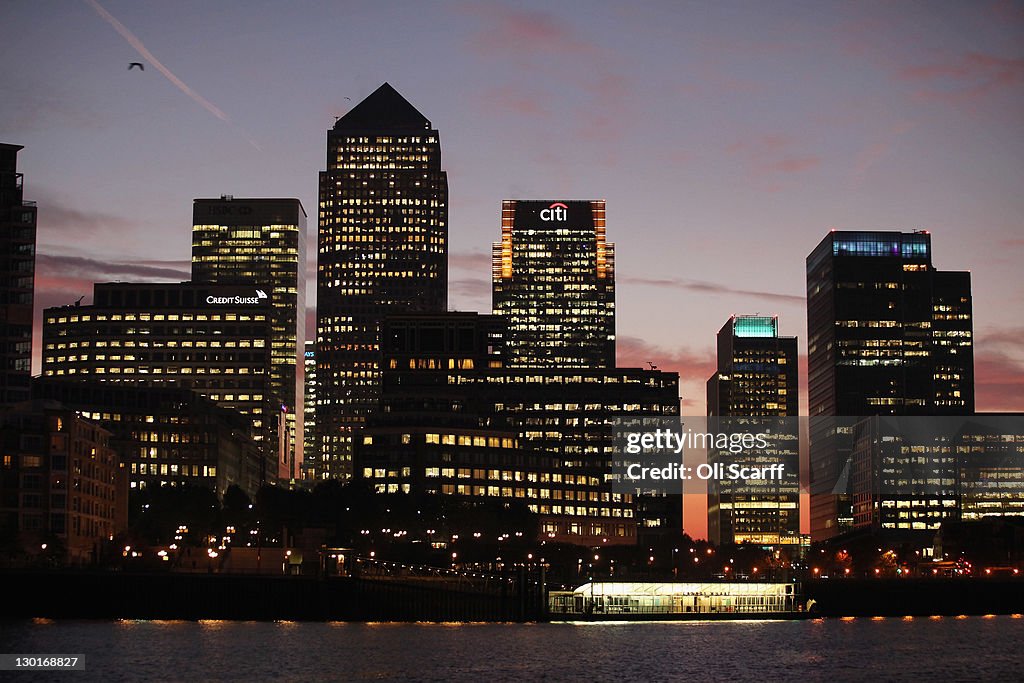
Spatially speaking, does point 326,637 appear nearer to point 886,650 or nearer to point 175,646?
point 175,646

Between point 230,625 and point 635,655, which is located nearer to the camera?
point 635,655

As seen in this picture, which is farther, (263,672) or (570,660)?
(570,660)

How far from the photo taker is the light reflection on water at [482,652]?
449 ft

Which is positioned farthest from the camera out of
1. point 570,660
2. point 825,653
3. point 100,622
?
point 100,622

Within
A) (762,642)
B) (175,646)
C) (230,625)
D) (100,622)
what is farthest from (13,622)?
(762,642)

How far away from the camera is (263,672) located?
5295 inches

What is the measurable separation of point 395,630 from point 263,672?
2043 inches

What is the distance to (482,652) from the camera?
155 metres

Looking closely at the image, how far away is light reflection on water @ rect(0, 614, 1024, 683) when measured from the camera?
5394 inches

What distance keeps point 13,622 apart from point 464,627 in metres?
55.0

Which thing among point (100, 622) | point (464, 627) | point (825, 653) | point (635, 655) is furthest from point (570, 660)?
point (100, 622)

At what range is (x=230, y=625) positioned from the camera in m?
192

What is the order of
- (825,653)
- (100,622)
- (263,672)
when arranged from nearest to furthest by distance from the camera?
1. (263,672)
2. (825,653)
3. (100,622)

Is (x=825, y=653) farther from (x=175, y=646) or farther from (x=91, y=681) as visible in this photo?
(x=91, y=681)
